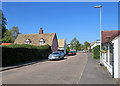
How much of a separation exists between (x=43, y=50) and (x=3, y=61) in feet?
41.0

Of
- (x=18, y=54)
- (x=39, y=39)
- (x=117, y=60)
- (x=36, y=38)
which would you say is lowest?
(x=18, y=54)

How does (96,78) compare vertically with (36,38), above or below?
below

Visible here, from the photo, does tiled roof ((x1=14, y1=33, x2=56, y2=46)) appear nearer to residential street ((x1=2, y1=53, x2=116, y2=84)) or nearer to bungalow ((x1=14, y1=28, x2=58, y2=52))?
bungalow ((x1=14, y1=28, x2=58, y2=52))

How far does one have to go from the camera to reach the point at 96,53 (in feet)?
79.9

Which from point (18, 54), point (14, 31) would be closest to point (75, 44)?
point (14, 31)

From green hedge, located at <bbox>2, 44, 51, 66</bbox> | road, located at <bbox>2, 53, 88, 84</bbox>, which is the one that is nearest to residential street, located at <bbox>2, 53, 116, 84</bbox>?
road, located at <bbox>2, 53, 88, 84</bbox>

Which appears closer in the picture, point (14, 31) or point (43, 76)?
point (43, 76)

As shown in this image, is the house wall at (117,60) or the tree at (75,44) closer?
the house wall at (117,60)

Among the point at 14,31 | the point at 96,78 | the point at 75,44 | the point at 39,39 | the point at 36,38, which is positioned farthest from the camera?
the point at 75,44

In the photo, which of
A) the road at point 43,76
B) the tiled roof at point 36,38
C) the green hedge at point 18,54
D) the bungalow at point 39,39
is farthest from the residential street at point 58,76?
the tiled roof at point 36,38

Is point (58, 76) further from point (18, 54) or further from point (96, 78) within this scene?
point (18, 54)

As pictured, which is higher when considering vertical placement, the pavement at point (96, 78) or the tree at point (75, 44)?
the tree at point (75, 44)

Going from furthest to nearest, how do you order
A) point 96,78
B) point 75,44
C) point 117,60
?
point 75,44 → point 96,78 → point 117,60

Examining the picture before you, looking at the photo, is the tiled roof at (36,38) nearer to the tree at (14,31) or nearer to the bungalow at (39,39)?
the bungalow at (39,39)
